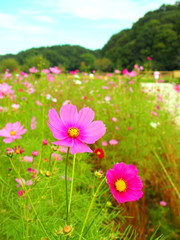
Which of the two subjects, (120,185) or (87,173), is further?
(87,173)

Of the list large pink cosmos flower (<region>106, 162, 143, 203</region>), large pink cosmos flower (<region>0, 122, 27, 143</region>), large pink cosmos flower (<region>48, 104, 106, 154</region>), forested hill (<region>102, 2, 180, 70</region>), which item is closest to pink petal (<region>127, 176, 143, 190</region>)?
large pink cosmos flower (<region>106, 162, 143, 203</region>)

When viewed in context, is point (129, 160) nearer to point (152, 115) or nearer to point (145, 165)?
point (145, 165)

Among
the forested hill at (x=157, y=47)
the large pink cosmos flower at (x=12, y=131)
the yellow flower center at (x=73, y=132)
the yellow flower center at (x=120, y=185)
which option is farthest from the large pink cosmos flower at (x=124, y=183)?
the forested hill at (x=157, y=47)

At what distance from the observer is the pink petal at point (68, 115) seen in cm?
54

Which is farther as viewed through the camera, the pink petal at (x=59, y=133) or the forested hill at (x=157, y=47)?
the forested hill at (x=157, y=47)

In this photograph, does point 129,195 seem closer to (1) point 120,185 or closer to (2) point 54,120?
(1) point 120,185

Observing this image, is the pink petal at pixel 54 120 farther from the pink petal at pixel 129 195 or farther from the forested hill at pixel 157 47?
the forested hill at pixel 157 47

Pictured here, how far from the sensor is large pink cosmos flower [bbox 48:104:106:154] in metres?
0.47

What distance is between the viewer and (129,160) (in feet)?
5.93

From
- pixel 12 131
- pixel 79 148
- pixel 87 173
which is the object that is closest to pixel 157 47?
pixel 87 173

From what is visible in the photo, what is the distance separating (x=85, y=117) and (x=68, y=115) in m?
0.04

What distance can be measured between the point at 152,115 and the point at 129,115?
0.29 m

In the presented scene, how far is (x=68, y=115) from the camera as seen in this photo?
21.5 inches

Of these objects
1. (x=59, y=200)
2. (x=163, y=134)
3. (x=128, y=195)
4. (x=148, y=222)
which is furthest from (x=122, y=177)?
(x=163, y=134)
